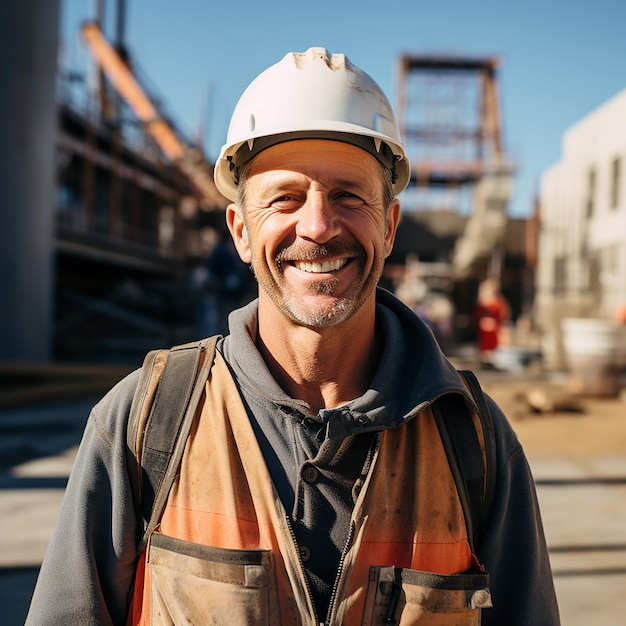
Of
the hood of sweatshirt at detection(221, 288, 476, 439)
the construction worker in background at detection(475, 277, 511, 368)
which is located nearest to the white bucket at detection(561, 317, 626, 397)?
the construction worker in background at detection(475, 277, 511, 368)

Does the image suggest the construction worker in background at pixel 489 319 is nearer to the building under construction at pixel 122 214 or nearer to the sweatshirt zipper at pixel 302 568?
the building under construction at pixel 122 214

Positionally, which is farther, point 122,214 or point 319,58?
point 122,214

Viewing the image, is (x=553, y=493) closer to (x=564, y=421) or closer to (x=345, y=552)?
(x=564, y=421)

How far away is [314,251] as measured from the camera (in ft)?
5.78

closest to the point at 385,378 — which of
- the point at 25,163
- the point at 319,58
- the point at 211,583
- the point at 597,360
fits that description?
the point at 211,583

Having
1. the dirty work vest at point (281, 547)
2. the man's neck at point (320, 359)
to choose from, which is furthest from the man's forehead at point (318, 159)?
the dirty work vest at point (281, 547)

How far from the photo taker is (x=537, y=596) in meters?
1.74

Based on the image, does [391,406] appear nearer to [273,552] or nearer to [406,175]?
[273,552]

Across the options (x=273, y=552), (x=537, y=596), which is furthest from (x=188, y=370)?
(x=537, y=596)

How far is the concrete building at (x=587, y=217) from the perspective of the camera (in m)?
19.8

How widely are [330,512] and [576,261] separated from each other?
77.0ft

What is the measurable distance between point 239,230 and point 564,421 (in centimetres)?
759

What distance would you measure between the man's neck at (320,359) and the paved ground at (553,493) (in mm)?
2215

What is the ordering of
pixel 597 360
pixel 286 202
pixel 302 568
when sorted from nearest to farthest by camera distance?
pixel 302 568, pixel 286 202, pixel 597 360
